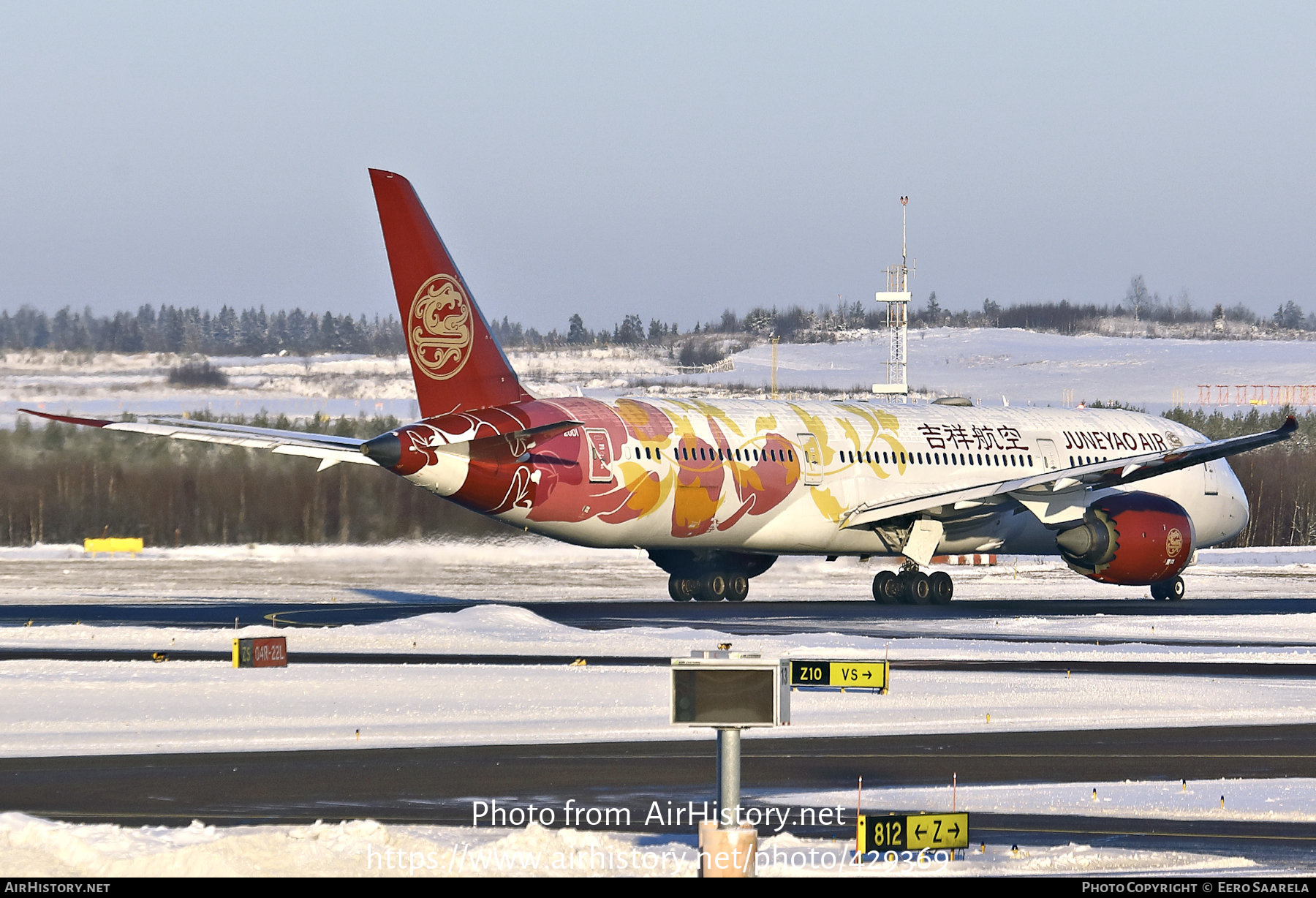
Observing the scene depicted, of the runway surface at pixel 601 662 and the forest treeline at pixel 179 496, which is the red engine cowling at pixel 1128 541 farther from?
the forest treeline at pixel 179 496

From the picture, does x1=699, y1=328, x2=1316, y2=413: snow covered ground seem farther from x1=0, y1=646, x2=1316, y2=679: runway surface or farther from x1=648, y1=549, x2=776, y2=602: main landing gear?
x1=0, y1=646, x2=1316, y2=679: runway surface

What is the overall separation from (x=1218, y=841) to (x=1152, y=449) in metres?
35.0

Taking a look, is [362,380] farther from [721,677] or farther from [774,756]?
[721,677]

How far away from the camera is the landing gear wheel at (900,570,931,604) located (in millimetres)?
39188

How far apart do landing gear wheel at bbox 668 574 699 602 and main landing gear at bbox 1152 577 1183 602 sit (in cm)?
1103

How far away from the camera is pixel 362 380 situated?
65.9 metres

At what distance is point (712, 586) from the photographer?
40031 millimetres

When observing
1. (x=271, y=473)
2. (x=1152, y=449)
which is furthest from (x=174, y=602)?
(x=1152, y=449)

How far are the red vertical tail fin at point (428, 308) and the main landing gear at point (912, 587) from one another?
33.9 ft

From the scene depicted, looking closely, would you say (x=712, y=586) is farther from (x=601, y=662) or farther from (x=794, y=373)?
(x=794, y=373)

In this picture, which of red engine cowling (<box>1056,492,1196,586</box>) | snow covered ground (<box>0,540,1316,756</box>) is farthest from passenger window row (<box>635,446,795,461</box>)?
red engine cowling (<box>1056,492,1196,586</box>)

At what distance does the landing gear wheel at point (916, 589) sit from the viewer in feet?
129

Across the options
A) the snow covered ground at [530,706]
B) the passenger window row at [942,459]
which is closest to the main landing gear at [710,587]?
the snow covered ground at [530,706]

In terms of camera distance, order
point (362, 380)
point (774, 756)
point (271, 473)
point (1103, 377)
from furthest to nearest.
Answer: point (1103, 377), point (362, 380), point (271, 473), point (774, 756)
